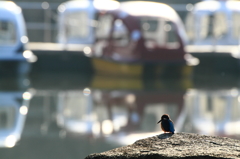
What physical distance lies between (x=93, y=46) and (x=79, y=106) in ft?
21.9

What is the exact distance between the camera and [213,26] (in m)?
17.3

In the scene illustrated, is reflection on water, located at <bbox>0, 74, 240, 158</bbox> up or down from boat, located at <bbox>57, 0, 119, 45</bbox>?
down

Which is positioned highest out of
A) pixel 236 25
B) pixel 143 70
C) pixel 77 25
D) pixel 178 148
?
pixel 77 25

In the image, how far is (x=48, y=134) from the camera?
22.6ft

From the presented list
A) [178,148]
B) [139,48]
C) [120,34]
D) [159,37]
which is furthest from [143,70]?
[178,148]

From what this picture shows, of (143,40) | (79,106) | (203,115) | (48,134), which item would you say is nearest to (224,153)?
(48,134)

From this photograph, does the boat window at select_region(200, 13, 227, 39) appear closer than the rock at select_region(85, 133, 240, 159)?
No

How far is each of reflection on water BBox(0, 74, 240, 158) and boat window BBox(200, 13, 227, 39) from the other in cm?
420

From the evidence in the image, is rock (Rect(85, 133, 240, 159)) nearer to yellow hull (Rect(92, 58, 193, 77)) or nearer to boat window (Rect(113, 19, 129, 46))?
yellow hull (Rect(92, 58, 193, 77))

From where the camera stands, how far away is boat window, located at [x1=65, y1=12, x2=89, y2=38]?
55.7ft

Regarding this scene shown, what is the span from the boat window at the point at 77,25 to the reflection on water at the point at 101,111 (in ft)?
12.3

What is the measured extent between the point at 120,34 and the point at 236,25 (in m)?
4.58

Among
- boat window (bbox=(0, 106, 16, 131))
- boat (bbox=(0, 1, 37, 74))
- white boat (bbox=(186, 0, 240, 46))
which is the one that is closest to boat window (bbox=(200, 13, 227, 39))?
white boat (bbox=(186, 0, 240, 46))

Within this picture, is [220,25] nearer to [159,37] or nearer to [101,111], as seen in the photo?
[159,37]
